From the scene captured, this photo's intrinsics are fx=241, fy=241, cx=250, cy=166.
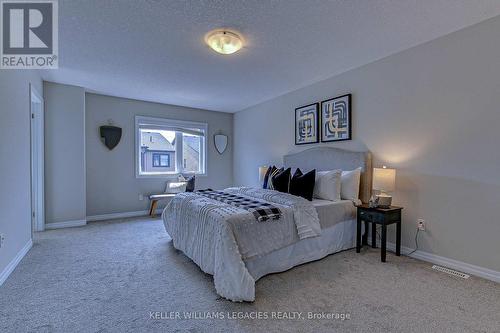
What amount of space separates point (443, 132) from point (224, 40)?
2.52 meters

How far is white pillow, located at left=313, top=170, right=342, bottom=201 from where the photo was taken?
318cm

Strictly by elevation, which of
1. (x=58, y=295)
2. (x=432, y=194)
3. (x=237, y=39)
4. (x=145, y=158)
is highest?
(x=237, y=39)

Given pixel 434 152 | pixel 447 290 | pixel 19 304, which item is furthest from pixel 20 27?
pixel 447 290

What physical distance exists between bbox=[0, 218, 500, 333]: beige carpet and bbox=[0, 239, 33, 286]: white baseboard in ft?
0.17

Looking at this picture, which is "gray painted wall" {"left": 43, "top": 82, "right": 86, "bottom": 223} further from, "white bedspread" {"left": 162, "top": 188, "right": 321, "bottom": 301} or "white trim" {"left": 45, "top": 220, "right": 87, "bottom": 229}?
"white bedspread" {"left": 162, "top": 188, "right": 321, "bottom": 301}

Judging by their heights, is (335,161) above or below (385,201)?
above

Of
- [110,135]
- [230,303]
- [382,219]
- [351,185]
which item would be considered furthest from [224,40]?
[110,135]

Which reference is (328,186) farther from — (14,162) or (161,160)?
(161,160)

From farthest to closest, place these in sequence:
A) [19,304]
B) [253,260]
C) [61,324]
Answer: [253,260], [19,304], [61,324]

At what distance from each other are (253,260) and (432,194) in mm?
2112

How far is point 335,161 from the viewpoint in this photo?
3.61 meters

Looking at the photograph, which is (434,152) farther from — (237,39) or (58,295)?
(58,295)

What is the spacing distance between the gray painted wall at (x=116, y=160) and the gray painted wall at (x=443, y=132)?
13.3 feet

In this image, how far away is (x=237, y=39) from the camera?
99.7 inches
